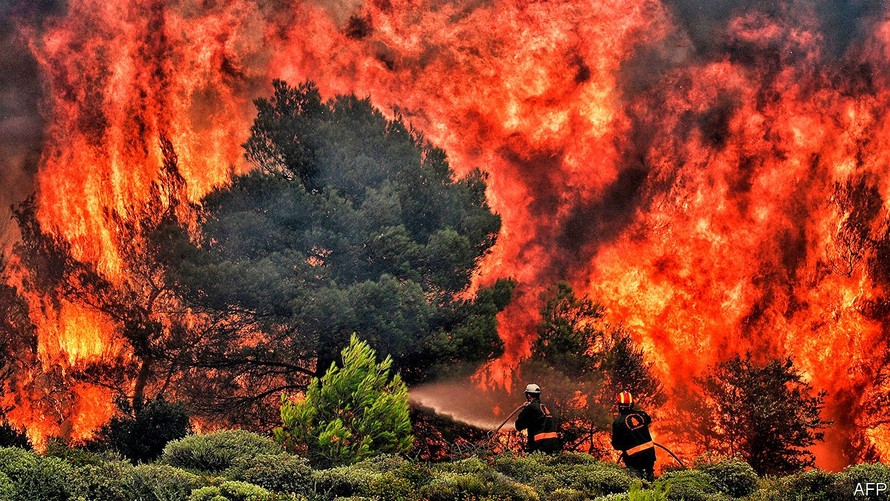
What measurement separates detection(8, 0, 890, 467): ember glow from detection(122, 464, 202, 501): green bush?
23.9 metres

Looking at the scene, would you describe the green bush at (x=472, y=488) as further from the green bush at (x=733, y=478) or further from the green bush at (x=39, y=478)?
the green bush at (x=39, y=478)

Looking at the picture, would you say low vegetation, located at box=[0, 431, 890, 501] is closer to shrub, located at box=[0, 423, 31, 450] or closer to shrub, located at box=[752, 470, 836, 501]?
shrub, located at box=[752, 470, 836, 501]

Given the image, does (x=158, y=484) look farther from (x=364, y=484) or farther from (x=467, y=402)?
(x=467, y=402)

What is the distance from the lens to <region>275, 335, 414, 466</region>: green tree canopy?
1727cm

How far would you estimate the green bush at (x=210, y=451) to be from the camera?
1540cm

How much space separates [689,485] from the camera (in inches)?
589

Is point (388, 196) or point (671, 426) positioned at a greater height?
point (388, 196)

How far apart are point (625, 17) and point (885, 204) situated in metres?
11.7

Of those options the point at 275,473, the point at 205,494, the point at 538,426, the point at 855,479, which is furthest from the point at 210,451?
the point at 855,479

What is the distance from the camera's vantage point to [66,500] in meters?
12.4

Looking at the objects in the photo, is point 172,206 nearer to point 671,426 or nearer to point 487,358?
point 487,358

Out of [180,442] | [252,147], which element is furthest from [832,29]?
[180,442]

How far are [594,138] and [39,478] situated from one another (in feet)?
97.1

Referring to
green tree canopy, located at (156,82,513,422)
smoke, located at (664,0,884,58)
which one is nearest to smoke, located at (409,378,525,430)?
green tree canopy, located at (156,82,513,422)
